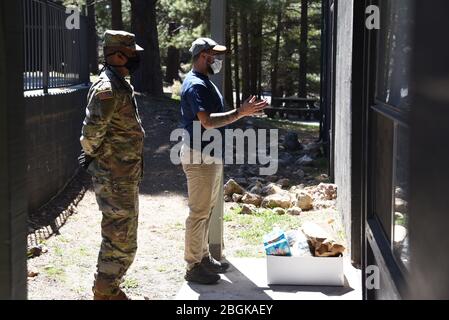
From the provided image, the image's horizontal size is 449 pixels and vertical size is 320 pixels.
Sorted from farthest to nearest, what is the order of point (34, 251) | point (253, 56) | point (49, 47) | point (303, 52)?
1. point (253, 56)
2. point (303, 52)
3. point (49, 47)
4. point (34, 251)

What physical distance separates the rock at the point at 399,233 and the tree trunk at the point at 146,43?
1633 centimetres

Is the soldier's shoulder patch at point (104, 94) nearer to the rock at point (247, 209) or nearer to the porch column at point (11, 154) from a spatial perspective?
the porch column at point (11, 154)

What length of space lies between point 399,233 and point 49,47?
710 cm

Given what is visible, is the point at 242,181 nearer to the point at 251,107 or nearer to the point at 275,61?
the point at 251,107

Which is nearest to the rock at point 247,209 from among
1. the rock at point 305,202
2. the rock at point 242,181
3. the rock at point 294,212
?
the rock at point 294,212

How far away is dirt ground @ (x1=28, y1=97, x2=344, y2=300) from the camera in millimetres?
5926

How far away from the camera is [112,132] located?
16.8 feet

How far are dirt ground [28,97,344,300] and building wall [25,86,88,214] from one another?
215 millimetres

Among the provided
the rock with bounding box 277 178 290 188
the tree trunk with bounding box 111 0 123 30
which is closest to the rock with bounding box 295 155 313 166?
the rock with bounding box 277 178 290 188

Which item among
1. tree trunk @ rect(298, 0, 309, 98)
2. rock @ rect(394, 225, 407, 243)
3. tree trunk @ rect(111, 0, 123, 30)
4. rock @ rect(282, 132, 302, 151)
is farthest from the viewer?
tree trunk @ rect(298, 0, 309, 98)

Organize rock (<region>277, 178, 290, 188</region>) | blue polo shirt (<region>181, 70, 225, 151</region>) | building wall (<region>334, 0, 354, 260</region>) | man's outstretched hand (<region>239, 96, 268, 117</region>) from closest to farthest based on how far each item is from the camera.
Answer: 1. man's outstretched hand (<region>239, 96, 268, 117</region>)
2. blue polo shirt (<region>181, 70, 225, 151</region>)
3. building wall (<region>334, 0, 354, 260</region>)
4. rock (<region>277, 178, 290, 188</region>)

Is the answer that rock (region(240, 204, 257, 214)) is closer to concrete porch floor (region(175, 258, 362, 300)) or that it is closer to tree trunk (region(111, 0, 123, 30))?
concrete porch floor (region(175, 258, 362, 300))

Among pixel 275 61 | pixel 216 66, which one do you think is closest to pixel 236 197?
pixel 216 66
